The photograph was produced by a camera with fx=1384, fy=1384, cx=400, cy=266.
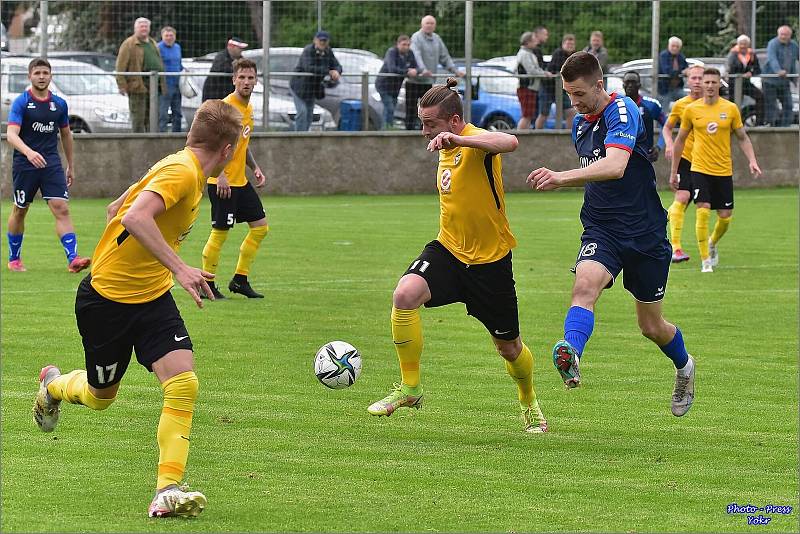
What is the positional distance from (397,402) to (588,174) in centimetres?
169

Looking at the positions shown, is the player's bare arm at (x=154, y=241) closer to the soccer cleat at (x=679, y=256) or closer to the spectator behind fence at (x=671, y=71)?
the soccer cleat at (x=679, y=256)

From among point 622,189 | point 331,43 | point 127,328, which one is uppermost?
point 331,43

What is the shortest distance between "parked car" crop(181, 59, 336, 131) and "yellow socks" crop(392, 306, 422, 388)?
17473 millimetres

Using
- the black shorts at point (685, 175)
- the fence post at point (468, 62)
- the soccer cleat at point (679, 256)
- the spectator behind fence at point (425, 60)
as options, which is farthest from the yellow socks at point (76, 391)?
the fence post at point (468, 62)

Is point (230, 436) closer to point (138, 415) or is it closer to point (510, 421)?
point (138, 415)

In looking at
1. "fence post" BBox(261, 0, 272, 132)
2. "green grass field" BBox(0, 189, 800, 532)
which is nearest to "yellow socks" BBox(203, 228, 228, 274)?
"green grass field" BBox(0, 189, 800, 532)

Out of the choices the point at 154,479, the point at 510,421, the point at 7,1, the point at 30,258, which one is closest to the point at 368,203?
the point at 30,258

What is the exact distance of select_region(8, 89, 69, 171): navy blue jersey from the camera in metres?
14.8

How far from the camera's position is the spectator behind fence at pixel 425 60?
25.4 metres

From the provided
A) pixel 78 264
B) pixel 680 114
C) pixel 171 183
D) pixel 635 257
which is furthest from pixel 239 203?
pixel 171 183

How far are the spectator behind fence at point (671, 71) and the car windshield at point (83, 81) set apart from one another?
10.4 m

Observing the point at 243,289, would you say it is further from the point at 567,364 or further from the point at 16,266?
the point at 567,364

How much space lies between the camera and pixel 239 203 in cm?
1323

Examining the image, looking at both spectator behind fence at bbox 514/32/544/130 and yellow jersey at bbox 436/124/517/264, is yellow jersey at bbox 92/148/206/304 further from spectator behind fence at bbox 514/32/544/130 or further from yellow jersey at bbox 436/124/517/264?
spectator behind fence at bbox 514/32/544/130
